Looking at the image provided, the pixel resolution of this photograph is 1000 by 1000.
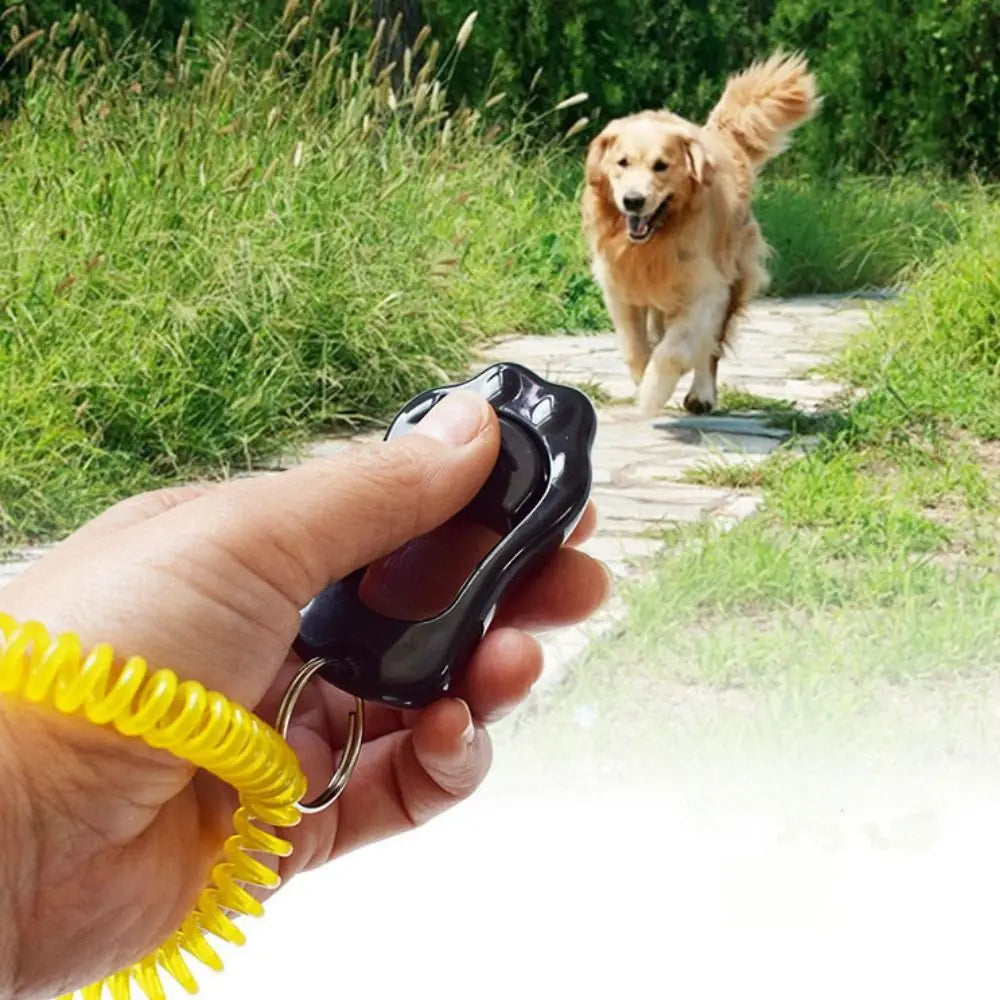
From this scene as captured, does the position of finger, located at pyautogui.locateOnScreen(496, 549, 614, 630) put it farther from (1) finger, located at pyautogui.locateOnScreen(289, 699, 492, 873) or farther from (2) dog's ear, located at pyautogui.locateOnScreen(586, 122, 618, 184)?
(2) dog's ear, located at pyautogui.locateOnScreen(586, 122, 618, 184)

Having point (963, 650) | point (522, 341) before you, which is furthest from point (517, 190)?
point (963, 650)

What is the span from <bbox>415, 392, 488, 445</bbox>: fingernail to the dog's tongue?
1938mm

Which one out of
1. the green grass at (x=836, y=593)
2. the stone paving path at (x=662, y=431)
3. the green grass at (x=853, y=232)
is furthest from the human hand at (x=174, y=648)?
the green grass at (x=853, y=232)

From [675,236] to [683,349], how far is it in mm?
195

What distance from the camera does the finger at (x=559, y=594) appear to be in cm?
67

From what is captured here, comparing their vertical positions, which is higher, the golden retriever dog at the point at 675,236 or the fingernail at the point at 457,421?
the fingernail at the point at 457,421

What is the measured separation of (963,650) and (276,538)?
110 cm

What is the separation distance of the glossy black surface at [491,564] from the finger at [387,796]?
0.33 ft

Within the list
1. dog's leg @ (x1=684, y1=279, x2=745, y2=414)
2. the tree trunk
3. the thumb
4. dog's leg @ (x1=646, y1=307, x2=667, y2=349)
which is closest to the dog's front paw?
dog's leg @ (x1=684, y1=279, x2=745, y2=414)

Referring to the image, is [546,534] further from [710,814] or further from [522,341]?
[522,341]

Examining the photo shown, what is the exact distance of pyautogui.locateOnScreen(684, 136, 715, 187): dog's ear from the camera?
246cm

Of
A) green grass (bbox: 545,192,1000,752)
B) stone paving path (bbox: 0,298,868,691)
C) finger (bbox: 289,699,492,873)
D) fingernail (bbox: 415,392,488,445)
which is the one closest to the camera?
fingernail (bbox: 415,392,488,445)

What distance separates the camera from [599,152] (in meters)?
2.55

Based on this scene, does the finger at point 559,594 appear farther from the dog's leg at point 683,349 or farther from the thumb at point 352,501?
the dog's leg at point 683,349
